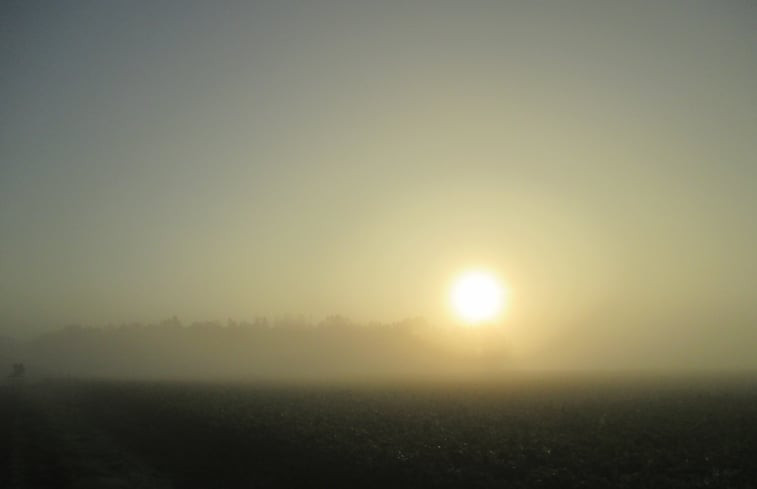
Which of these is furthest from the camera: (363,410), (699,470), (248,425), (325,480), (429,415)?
(363,410)

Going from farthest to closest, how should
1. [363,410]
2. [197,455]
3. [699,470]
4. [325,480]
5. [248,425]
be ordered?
[363,410] → [248,425] → [197,455] → [699,470] → [325,480]

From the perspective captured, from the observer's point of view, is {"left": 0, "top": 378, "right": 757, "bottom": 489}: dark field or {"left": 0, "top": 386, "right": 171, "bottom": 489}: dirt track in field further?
{"left": 0, "top": 378, "right": 757, "bottom": 489}: dark field

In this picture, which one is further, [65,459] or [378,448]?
[378,448]

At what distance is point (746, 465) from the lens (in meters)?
21.4

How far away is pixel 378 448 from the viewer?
24594mm

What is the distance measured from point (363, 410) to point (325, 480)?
23.4 meters

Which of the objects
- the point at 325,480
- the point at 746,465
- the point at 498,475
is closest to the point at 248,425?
the point at 325,480

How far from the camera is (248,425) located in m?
32.4

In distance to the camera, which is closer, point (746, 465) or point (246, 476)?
point (246, 476)

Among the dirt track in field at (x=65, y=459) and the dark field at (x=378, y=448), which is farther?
the dark field at (x=378, y=448)

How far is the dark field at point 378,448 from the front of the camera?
19078 millimetres

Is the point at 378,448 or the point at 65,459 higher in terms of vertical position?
the point at 65,459

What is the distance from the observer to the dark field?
1908cm

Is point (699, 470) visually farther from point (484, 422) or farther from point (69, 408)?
point (69, 408)
